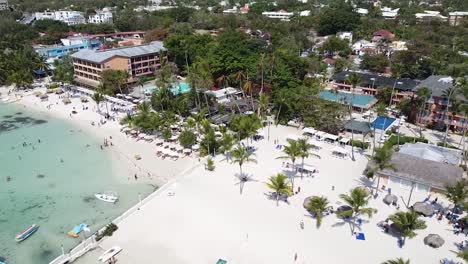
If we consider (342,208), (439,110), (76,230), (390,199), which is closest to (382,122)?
(439,110)

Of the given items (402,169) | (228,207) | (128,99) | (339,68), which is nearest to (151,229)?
(228,207)

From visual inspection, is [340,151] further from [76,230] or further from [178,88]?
[178,88]

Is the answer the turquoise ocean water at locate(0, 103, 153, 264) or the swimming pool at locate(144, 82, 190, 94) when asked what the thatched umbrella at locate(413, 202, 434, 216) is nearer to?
the turquoise ocean water at locate(0, 103, 153, 264)

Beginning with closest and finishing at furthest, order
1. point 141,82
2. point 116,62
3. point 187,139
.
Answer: point 187,139 → point 141,82 → point 116,62

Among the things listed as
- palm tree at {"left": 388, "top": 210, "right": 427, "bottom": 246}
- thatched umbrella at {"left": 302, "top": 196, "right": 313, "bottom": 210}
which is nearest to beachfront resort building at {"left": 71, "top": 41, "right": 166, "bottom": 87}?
thatched umbrella at {"left": 302, "top": 196, "right": 313, "bottom": 210}

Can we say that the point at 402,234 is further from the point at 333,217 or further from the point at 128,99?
the point at 128,99

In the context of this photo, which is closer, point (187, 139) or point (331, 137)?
point (187, 139)
